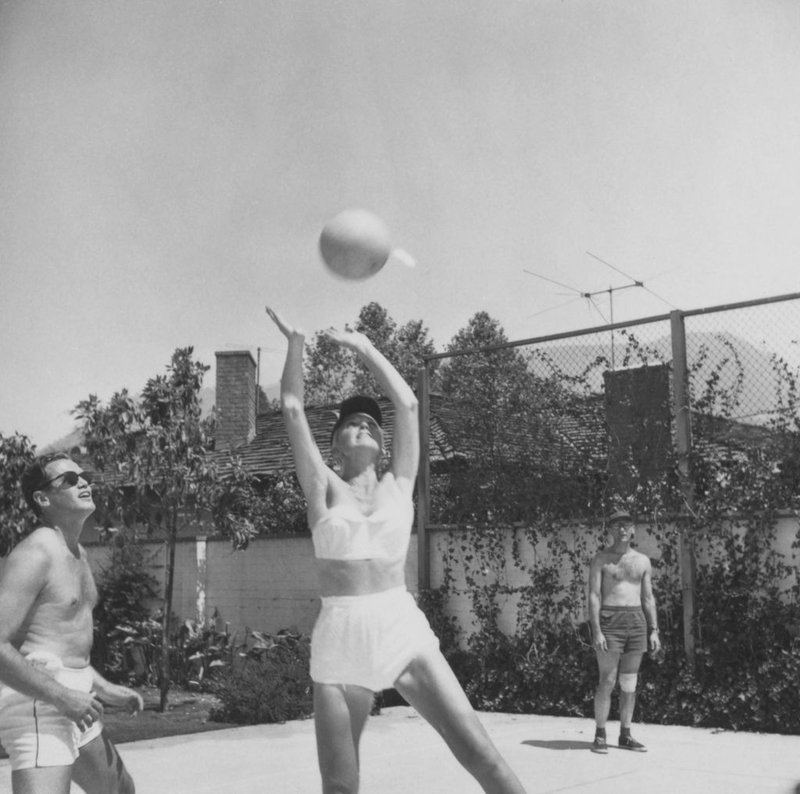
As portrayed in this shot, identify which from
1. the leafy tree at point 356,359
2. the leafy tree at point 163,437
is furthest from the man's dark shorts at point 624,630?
the leafy tree at point 356,359

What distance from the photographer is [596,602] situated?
342 inches

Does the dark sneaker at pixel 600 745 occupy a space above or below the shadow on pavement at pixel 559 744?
above

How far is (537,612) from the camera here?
36.3 ft

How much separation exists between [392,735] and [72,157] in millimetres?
5889

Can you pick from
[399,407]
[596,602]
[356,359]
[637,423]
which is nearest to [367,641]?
[399,407]

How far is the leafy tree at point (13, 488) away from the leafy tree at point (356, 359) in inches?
899

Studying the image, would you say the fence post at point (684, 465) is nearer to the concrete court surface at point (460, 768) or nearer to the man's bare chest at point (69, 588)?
the concrete court surface at point (460, 768)

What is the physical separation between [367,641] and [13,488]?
10.6 metres

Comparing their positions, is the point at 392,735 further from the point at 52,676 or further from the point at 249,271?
the point at 52,676

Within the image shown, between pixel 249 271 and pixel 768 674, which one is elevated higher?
pixel 249 271

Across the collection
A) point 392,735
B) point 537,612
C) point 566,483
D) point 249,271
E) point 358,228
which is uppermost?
point 249,271

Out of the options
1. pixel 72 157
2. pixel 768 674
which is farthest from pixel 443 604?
pixel 72 157

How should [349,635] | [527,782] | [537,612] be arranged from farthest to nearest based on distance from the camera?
[537,612]
[527,782]
[349,635]

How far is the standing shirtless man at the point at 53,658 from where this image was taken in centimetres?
337
